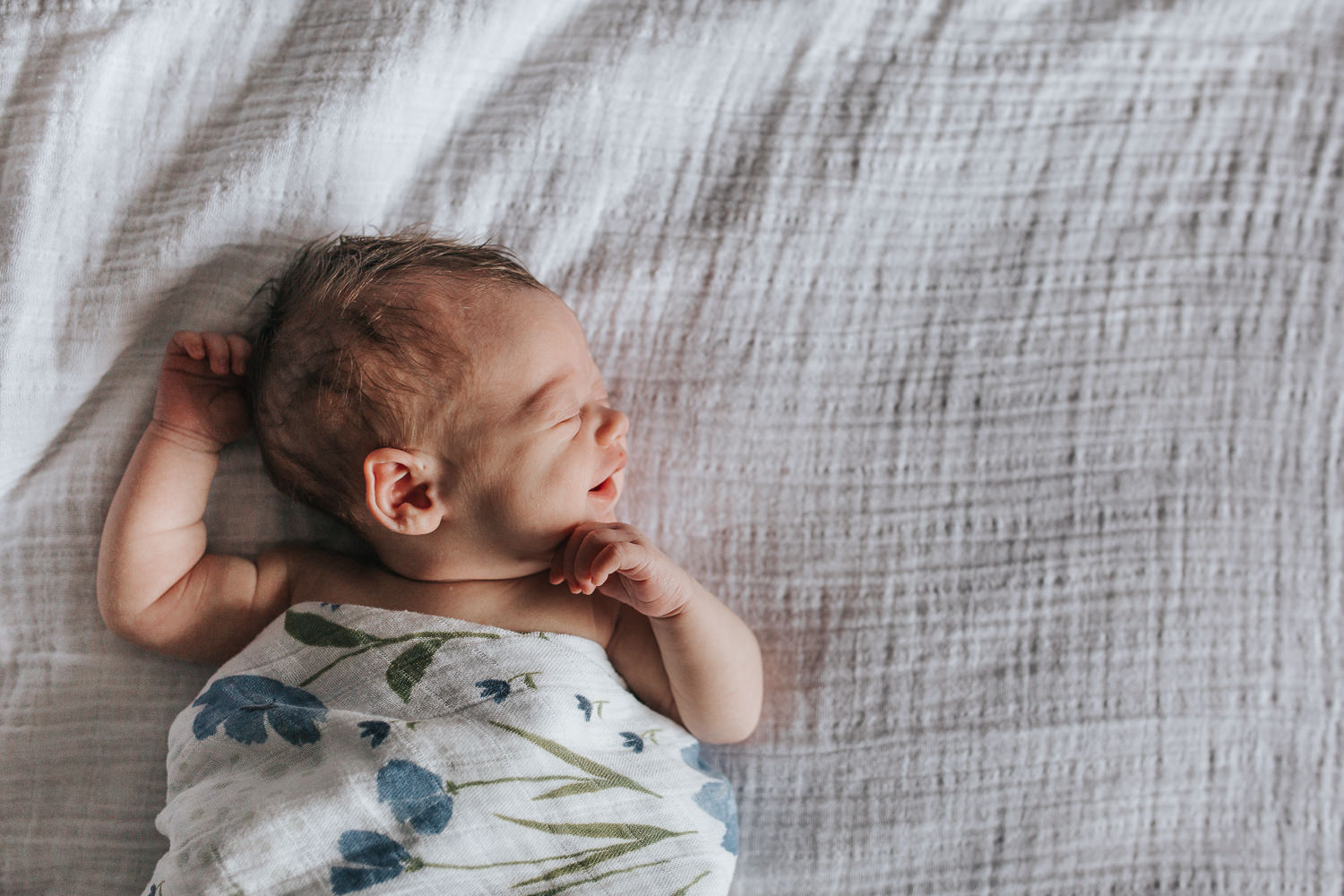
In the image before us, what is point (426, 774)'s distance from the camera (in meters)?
0.83

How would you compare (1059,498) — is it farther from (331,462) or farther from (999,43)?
(331,462)

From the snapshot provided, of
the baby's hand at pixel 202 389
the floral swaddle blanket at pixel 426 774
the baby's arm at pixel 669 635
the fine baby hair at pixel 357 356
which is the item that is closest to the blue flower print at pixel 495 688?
the floral swaddle blanket at pixel 426 774

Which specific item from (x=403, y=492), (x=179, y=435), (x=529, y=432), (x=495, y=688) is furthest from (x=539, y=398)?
(x=179, y=435)

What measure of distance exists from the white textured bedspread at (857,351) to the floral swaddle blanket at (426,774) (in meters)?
0.12

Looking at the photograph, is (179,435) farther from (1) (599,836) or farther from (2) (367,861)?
(1) (599,836)

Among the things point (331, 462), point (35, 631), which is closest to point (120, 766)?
point (35, 631)

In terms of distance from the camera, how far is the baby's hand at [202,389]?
0.96 m

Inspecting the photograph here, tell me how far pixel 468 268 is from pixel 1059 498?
24.4 inches

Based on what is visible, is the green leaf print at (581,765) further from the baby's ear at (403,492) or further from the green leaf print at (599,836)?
the baby's ear at (403,492)

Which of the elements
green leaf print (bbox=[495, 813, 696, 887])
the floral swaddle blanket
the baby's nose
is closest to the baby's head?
the baby's nose

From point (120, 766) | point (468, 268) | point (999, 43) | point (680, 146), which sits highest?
point (999, 43)

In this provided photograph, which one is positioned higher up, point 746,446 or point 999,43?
point 999,43

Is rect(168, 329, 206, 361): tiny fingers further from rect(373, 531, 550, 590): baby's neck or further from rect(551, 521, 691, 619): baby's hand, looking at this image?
rect(551, 521, 691, 619): baby's hand

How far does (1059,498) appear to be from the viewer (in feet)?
3.24
